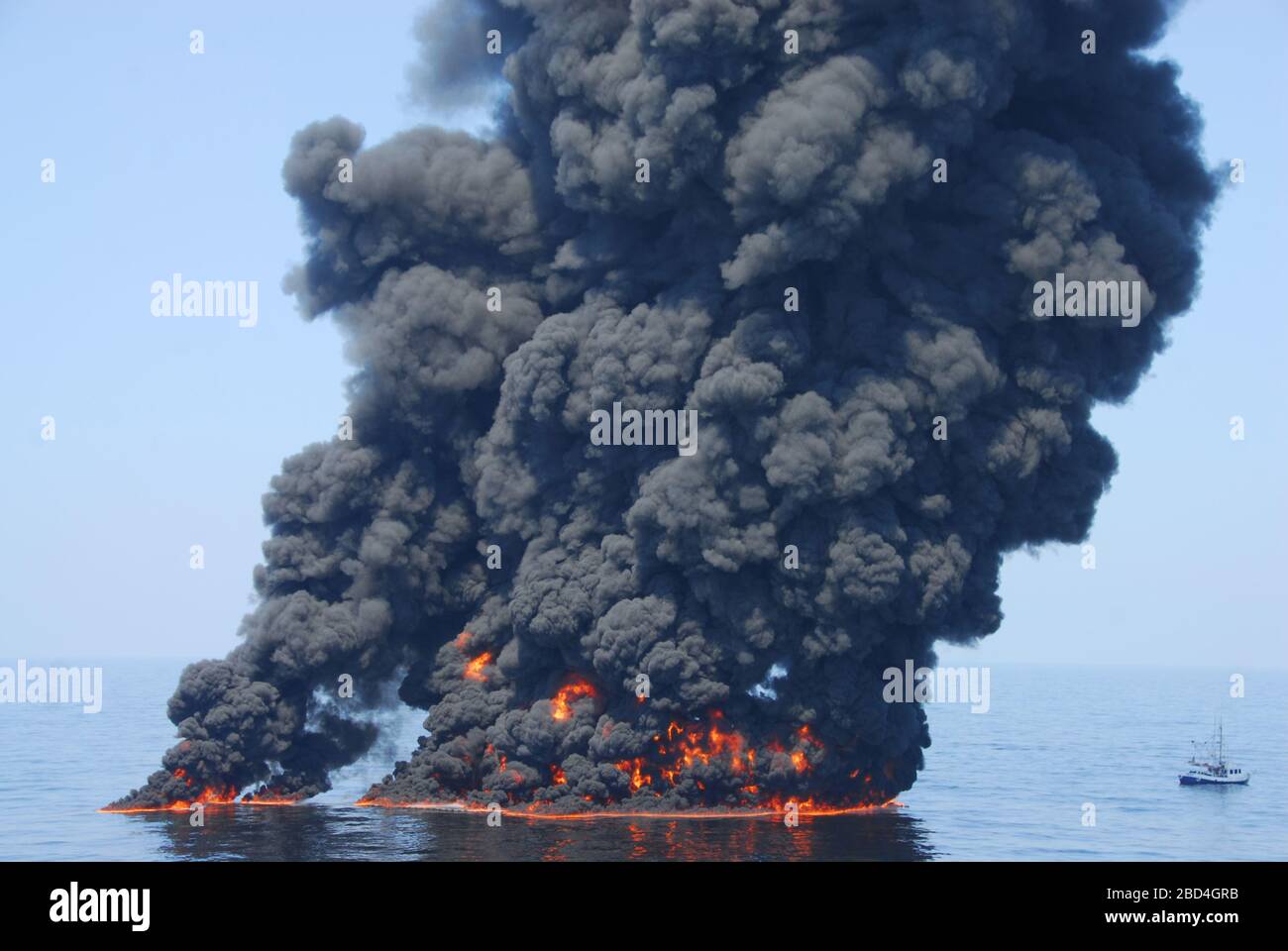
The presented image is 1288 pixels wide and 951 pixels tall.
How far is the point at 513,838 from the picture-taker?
82812 mm

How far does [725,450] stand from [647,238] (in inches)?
442

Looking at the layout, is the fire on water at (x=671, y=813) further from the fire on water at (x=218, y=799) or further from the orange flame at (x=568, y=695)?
the fire on water at (x=218, y=799)

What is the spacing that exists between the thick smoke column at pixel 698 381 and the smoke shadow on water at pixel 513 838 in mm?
2261

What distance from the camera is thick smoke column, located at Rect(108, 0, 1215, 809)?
270 ft

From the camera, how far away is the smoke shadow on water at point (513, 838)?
78.4 metres

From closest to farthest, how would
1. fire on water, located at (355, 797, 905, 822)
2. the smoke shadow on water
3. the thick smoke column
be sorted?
the smoke shadow on water < the thick smoke column < fire on water, located at (355, 797, 905, 822)

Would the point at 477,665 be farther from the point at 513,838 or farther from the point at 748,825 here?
the point at 748,825

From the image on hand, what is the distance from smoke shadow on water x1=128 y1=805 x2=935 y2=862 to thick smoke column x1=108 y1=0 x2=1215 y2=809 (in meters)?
2.26

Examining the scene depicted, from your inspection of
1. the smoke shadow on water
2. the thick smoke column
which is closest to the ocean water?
the smoke shadow on water

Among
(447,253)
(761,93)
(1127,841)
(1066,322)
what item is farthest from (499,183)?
(1127,841)

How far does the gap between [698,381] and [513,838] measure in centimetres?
1937

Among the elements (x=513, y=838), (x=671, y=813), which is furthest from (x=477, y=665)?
(x=513, y=838)

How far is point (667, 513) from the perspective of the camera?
277 feet

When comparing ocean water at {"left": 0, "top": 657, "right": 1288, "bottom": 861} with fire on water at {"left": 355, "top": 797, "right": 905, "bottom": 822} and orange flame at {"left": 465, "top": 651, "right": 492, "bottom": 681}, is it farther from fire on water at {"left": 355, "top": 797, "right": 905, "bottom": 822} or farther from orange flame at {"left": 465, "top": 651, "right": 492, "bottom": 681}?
orange flame at {"left": 465, "top": 651, "right": 492, "bottom": 681}
